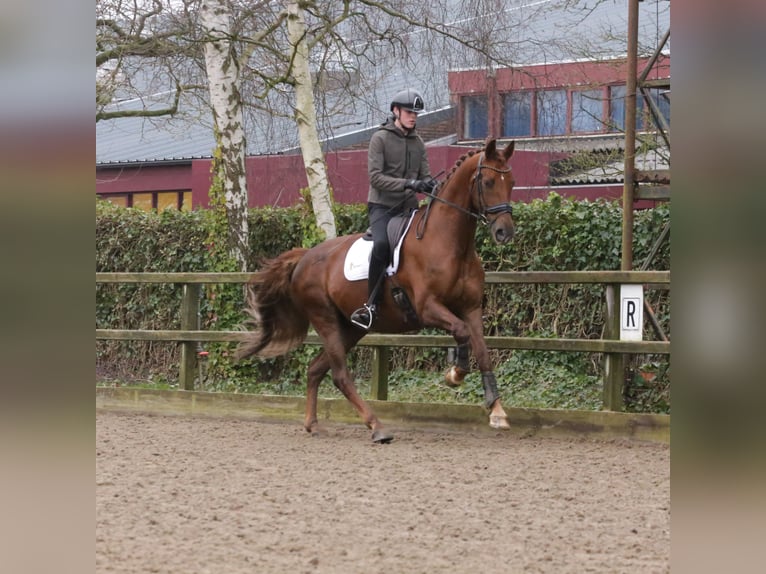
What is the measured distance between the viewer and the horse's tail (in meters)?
9.09

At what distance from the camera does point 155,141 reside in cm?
2948

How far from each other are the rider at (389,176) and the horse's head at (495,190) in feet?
1.69

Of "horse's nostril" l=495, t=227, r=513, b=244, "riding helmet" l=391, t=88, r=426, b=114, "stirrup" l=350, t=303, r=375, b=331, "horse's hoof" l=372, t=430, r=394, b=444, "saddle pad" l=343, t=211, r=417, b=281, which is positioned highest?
"riding helmet" l=391, t=88, r=426, b=114

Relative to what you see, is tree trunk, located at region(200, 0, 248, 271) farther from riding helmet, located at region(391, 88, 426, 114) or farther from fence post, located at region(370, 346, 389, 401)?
riding helmet, located at region(391, 88, 426, 114)

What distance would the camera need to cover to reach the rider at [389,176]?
807 centimetres

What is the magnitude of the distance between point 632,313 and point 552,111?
668 cm

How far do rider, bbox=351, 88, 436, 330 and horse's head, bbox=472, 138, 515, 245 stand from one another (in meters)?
0.52

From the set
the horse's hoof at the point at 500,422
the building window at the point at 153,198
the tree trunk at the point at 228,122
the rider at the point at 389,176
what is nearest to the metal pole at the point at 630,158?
the rider at the point at 389,176

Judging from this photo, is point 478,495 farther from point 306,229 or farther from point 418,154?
point 306,229

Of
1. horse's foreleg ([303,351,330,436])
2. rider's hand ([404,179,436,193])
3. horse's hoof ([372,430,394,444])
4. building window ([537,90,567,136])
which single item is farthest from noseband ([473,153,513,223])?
building window ([537,90,567,136])

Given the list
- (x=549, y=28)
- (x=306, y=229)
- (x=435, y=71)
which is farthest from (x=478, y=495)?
(x=549, y=28)

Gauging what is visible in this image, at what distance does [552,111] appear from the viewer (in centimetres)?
1411
